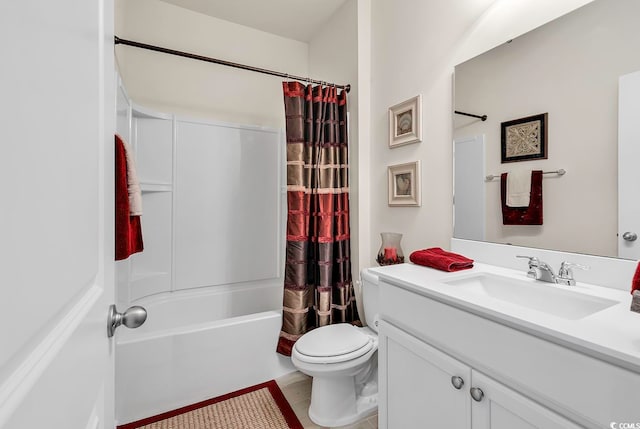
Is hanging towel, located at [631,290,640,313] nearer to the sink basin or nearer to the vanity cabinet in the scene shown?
the sink basin

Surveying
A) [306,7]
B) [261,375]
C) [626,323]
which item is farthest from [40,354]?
[306,7]

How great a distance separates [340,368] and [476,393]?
0.77 meters

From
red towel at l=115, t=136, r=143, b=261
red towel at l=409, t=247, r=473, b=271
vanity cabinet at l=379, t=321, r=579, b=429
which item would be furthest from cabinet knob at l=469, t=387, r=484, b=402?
red towel at l=115, t=136, r=143, b=261

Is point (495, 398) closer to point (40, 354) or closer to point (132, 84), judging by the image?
point (40, 354)

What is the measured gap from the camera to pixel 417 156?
5.71 feet

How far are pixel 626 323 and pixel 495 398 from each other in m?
0.37

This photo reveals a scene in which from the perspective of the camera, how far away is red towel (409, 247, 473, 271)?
1.23m

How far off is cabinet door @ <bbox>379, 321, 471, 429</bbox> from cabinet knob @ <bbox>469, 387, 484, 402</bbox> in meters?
0.03

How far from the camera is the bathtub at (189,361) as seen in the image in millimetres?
1564

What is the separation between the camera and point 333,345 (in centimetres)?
158

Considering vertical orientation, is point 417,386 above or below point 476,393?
below

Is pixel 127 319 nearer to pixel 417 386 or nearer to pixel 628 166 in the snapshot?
pixel 417 386

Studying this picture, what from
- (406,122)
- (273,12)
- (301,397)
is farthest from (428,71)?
(301,397)

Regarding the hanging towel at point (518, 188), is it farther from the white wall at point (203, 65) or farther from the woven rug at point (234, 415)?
the white wall at point (203, 65)
